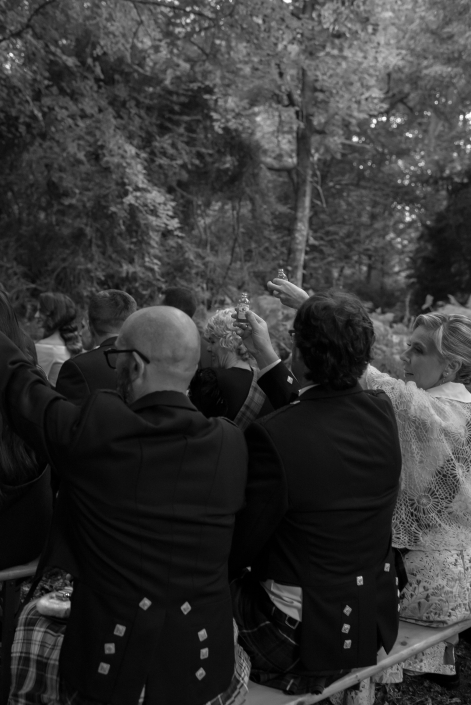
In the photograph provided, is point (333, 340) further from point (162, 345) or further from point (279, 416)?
point (162, 345)

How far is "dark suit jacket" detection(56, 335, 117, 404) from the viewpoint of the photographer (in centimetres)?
369

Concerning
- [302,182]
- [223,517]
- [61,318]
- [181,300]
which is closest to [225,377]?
[223,517]

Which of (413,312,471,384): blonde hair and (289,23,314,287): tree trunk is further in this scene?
(289,23,314,287): tree trunk

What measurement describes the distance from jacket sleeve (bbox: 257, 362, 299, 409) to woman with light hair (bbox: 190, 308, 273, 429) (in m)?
0.47

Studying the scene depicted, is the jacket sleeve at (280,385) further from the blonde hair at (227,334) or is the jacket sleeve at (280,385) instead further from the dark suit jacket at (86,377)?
the dark suit jacket at (86,377)

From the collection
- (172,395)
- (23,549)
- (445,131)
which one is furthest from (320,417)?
(445,131)

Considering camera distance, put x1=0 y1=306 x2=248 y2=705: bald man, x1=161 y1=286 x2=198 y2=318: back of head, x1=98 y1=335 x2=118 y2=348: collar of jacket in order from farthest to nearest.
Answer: x1=161 y1=286 x2=198 y2=318: back of head < x1=98 y1=335 x2=118 y2=348: collar of jacket < x1=0 y1=306 x2=248 y2=705: bald man

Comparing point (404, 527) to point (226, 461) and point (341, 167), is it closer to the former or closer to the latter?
point (226, 461)

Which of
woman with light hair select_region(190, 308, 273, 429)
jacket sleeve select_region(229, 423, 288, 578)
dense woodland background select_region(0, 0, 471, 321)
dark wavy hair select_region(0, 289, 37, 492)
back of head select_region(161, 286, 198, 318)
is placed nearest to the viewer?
jacket sleeve select_region(229, 423, 288, 578)

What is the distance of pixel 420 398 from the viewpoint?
2852 mm

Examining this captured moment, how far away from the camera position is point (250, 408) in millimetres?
3217

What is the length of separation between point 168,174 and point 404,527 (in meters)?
9.63

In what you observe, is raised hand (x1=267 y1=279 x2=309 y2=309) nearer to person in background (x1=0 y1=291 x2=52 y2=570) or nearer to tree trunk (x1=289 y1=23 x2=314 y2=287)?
person in background (x1=0 y1=291 x2=52 y2=570)

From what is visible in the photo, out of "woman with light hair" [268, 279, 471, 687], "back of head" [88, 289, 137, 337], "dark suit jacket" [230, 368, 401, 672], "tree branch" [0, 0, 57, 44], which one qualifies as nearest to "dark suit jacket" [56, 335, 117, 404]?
"back of head" [88, 289, 137, 337]
